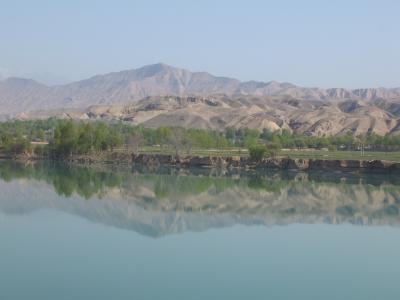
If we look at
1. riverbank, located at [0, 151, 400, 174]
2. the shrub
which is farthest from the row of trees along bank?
riverbank, located at [0, 151, 400, 174]

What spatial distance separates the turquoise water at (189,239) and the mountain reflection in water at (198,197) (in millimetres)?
91

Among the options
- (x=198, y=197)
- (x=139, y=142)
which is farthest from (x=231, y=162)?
(x=198, y=197)

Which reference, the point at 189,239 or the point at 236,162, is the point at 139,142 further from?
the point at 189,239

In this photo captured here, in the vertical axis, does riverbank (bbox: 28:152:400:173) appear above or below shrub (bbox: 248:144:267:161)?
below

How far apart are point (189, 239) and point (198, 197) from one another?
17411 millimetres

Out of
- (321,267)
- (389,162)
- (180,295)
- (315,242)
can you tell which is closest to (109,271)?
(180,295)

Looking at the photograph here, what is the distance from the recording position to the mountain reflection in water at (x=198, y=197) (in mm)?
37656

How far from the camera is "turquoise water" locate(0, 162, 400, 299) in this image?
21391 mm

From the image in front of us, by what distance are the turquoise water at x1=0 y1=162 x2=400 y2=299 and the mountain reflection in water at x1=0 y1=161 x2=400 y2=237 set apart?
9 centimetres

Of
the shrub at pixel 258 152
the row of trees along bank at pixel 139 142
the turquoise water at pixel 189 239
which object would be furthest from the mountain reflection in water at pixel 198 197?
the row of trees along bank at pixel 139 142

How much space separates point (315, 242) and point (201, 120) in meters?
152

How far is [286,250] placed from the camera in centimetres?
2797

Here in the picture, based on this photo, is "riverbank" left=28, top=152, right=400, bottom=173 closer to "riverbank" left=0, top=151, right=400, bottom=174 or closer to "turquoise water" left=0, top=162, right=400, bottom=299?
"riverbank" left=0, top=151, right=400, bottom=174

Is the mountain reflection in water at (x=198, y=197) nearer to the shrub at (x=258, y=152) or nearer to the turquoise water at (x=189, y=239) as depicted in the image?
the turquoise water at (x=189, y=239)
